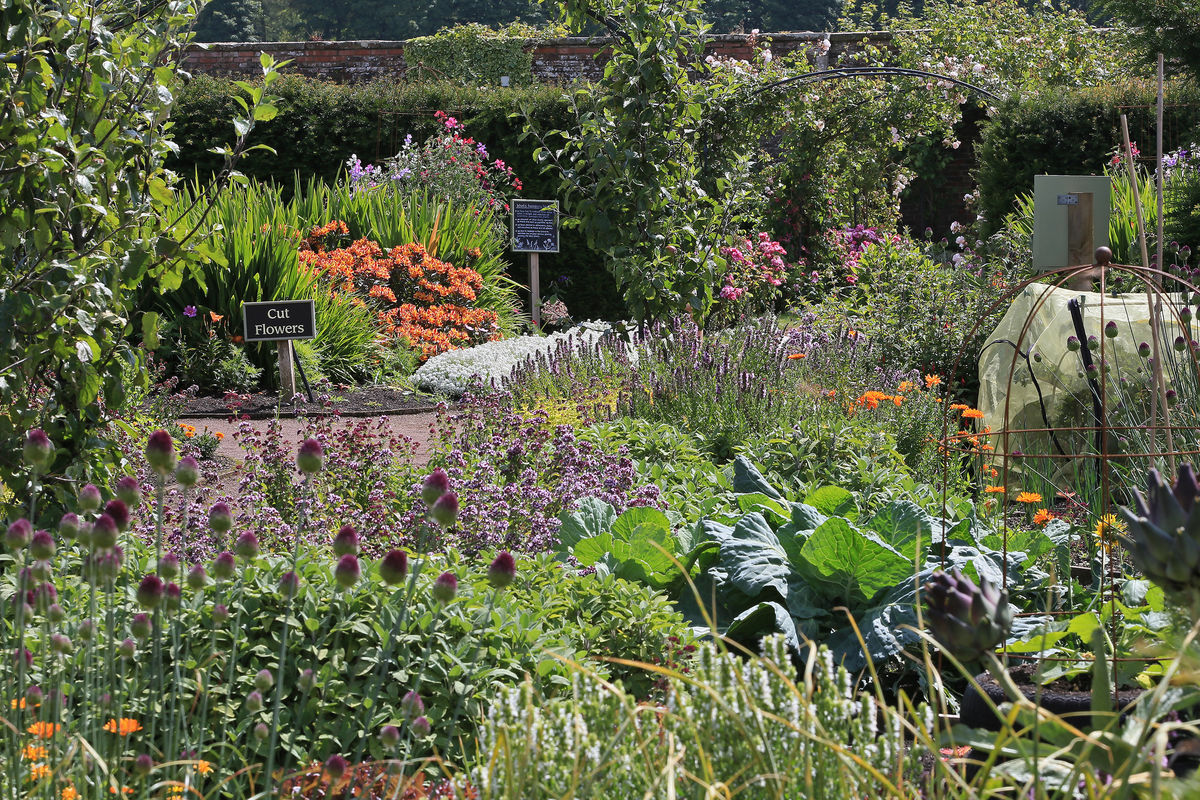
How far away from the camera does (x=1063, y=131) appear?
10797mm

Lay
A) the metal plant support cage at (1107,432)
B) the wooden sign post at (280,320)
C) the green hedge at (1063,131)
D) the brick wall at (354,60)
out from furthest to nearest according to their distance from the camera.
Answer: the brick wall at (354,60) < the green hedge at (1063,131) < the wooden sign post at (280,320) < the metal plant support cage at (1107,432)

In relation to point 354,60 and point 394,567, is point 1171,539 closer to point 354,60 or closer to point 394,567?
point 394,567

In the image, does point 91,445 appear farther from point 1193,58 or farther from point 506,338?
point 1193,58

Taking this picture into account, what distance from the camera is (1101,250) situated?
7.14 ft

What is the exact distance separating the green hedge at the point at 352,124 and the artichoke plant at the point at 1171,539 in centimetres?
1137

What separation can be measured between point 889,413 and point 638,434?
1.31 metres

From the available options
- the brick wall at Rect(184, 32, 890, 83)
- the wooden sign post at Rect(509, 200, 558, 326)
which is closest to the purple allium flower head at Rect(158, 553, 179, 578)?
the wooden sign post at Rect(509, 200, 558, 326)

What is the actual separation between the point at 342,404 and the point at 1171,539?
22.2 feet

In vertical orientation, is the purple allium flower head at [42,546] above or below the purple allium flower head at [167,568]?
above

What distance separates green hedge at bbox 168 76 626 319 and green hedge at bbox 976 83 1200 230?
4.22 m

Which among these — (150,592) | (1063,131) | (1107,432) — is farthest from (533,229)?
(150,592)

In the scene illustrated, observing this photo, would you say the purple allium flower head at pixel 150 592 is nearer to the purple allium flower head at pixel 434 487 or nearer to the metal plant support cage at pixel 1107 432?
the purple allium flower head at pixel 434 487

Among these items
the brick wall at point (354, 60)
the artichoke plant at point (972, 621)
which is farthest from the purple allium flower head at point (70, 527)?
the brick wall at point (354, 60)

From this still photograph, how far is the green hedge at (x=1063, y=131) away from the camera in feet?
34.9
